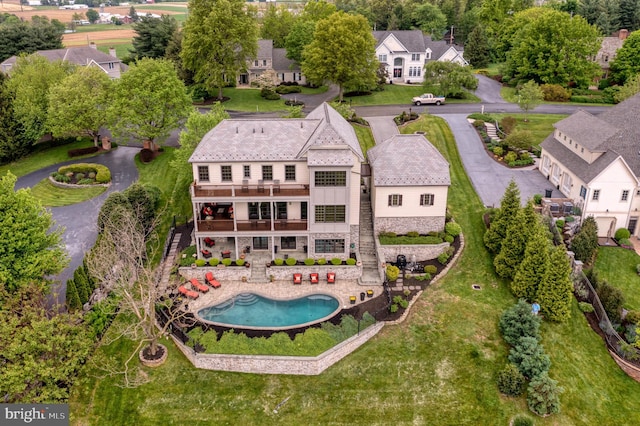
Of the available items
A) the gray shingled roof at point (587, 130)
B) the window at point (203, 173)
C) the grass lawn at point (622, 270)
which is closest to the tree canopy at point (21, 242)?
the window at point (203, 173)

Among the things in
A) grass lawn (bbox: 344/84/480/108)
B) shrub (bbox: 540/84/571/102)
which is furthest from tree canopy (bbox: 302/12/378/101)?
shrub (bbox: 540/84/571/102)

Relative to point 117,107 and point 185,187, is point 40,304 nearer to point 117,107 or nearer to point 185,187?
point 185,187

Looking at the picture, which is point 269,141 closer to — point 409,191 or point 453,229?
point 409,191

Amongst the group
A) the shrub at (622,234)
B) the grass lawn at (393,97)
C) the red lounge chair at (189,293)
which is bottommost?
the red lounge chair at (189,293)

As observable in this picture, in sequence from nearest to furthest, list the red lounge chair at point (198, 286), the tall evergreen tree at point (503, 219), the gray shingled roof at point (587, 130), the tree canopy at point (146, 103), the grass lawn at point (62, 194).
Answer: the red lounge chair at point (198, 286), the tall evergreen tree at point (503, 219), the gray shingled roof at point (587, 130), the grass lawn at point (62, 194), the tree canopy at point (146, 103)

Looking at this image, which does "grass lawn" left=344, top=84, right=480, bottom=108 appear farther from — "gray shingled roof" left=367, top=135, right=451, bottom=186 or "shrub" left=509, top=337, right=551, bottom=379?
"shrub" left=509, top=337, right=551, bottom=379

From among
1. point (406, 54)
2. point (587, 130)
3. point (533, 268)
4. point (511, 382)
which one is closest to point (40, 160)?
point (533, 268)

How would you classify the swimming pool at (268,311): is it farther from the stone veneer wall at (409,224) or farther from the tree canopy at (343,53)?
the tree canopy at (343,53)
